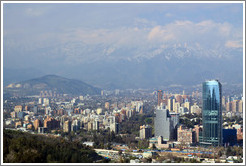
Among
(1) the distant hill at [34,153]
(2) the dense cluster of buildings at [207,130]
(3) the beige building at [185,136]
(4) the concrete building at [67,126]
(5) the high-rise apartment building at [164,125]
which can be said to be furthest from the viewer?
(4) the concrete building at [67,126]

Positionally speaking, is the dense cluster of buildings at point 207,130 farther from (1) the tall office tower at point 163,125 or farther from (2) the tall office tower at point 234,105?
(2) the tall office tower at point 234,105

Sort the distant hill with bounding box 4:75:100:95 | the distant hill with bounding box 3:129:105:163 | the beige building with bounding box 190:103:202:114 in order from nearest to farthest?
1. the distant hill with bounding box 3:129:105:163
2. the beige building with bounding box 190:103:202:114
3. the distant hill with bounding box 4:75:100:95

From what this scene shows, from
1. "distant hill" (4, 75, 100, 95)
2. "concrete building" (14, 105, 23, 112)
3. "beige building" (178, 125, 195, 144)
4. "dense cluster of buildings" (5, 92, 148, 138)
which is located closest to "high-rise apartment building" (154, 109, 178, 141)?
"beige building" (178, 125, 195, 144)

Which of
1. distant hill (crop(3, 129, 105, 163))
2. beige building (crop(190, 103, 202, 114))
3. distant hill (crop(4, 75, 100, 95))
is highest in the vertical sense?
distant hill (crop(4, 75, 100, 95))

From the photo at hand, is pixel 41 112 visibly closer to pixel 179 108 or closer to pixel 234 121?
pixel 179 108

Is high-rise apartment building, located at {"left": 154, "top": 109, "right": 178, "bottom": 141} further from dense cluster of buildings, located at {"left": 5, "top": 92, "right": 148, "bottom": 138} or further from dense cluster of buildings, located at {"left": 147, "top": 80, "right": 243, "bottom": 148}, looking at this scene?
dense cluster of buildings, located at {"left": 5, "top": 92, "right": 148, "bottom": 138}

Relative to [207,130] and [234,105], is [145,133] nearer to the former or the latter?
[207,130]

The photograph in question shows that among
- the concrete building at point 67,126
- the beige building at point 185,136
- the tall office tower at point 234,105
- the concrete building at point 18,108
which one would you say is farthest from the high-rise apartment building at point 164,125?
the concrete building at point 18,108
